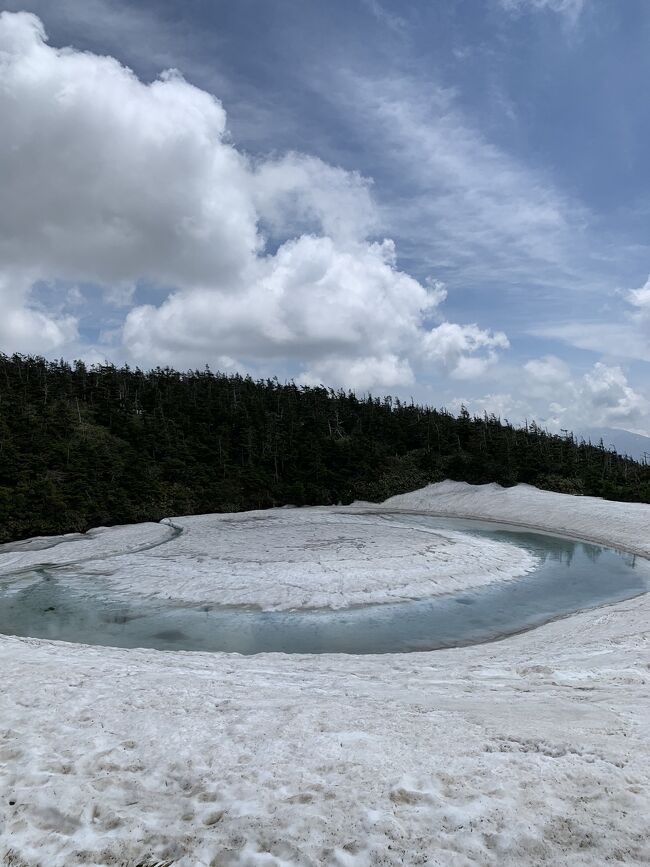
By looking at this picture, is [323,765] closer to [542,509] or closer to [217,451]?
[542,509]

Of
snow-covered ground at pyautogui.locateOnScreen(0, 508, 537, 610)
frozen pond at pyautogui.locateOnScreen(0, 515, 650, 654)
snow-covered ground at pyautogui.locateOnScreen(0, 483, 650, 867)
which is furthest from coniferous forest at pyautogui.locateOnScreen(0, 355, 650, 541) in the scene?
snow-covered ground at pyautogui.locateOnScreen(0, 483, 650, 867)

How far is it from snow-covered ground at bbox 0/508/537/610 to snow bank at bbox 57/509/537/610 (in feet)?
0.18

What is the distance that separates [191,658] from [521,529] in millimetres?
39636

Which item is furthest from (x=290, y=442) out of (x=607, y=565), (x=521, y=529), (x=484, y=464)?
(x=607, y=565)

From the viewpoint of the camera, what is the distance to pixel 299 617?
837 inches

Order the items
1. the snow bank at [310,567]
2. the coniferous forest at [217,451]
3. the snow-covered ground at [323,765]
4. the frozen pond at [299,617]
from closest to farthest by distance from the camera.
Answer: the snow-covered ground at [323,765], the frozen pond at [299,617], the snow bank at [310,567], the coniferous forest at [217,451]

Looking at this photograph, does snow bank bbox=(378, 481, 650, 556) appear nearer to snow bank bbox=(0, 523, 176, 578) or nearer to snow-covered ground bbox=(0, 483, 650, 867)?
snow bank bbox=(0, 523, 176, 578)

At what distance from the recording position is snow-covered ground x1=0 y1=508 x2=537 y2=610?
24312 millimetres

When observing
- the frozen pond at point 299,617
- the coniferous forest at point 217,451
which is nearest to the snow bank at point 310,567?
the frozen pond at point 299,617

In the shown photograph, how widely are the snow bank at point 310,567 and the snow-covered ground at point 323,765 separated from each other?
10.9 metres

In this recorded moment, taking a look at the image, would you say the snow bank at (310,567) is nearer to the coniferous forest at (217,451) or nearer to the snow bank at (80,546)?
the snow bank at (80,546)

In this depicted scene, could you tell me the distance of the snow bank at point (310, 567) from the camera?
79.0ft

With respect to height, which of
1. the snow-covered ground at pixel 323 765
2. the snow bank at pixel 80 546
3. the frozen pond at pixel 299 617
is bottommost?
the snow bank at pixel 80 546

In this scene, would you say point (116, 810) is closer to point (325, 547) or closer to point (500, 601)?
point (500, 601)
